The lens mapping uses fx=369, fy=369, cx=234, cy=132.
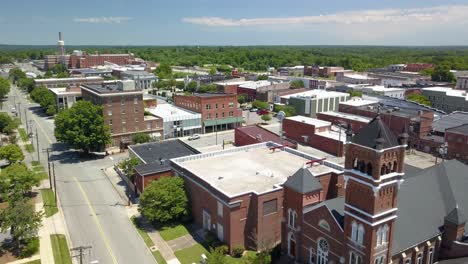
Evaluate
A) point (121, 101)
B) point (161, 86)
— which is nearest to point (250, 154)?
point (121, 101)

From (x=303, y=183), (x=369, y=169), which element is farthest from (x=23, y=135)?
(x=369, y=169)

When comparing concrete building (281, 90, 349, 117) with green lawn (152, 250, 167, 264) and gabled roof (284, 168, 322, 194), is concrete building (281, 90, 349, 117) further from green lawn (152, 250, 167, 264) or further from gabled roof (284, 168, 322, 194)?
green lawn (152, 250, 167, 264)

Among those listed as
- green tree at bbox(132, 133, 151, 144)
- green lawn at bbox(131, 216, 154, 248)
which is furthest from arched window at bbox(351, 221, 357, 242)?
green tree at bbox(132, 133, 151, 144)

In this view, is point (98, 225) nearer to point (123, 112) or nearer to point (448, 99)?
point (123, 112)

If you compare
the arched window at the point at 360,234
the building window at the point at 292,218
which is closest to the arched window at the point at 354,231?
the arched window at the point at 360,234

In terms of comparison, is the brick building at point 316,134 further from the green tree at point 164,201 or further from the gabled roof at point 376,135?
the gabled roof at point 376,135

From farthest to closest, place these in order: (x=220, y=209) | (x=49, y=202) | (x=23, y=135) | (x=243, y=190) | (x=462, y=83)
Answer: (x=462, y=83) → (x=23, y=135) → (x=49, y=202) → (x=243, y=190) → (x=220, y=209)
